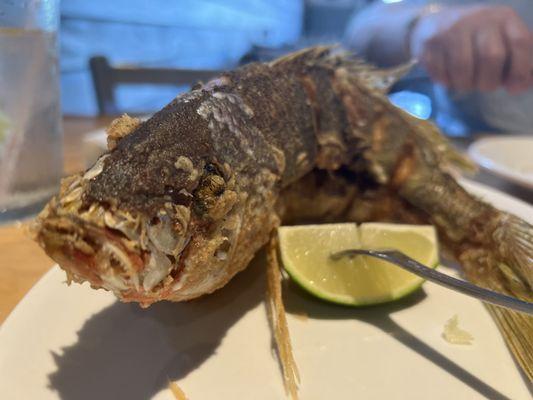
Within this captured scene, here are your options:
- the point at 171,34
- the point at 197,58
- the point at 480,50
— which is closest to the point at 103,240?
the point at 480,50

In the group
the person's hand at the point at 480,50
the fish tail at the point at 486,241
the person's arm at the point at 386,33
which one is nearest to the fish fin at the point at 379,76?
the fish tail at the point at 486,241

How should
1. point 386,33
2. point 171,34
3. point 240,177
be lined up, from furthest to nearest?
point 171,34, point 386,33, point 240,177

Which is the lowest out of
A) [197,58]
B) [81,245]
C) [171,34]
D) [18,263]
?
[197,58]

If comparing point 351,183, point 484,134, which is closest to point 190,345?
point 351,183

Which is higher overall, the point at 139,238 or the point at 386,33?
the point at 139,238

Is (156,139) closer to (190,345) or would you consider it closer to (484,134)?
(190,345)

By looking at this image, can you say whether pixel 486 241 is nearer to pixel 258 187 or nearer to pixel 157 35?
pixel 258 187

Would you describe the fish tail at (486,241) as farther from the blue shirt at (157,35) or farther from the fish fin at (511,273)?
the blue shirt at (157,35)
